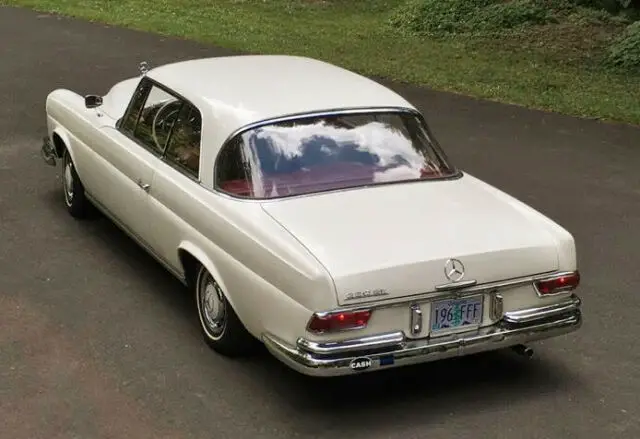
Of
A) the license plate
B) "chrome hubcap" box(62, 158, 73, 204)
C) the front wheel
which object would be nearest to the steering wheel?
the front wheel

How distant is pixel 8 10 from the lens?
20.0 metres

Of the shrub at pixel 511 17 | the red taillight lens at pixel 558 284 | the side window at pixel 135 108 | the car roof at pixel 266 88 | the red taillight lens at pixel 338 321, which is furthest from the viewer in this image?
the shrub at pixel 511 17

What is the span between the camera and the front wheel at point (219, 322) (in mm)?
5418

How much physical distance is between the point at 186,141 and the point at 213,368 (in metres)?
1.43

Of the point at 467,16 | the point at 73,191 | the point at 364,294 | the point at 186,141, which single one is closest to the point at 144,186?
the point at 186,141

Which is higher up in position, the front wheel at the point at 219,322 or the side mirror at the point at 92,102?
the side mirror at the point at 92,102

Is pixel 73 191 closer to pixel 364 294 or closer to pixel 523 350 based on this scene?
pixel 364 294

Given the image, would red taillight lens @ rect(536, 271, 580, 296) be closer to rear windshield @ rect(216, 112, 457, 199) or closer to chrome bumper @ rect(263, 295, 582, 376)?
chrome bumper @ rect(263, 295, 582, 376)

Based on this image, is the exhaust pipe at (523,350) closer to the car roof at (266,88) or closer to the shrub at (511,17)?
the car roof at (266,88)

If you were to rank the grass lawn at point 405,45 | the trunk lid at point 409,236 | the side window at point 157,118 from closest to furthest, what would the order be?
the trunk lid at point 409,236
the side window at point 157,118
the grass lawn at point 405,45

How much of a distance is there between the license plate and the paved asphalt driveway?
46cm

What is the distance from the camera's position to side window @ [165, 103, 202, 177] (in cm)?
588

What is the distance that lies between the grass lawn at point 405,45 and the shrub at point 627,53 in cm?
25

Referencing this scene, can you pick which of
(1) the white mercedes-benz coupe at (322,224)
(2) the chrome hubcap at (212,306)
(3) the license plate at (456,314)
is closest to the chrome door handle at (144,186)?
(1) the white mercedes-benz coupe at (322,224)
